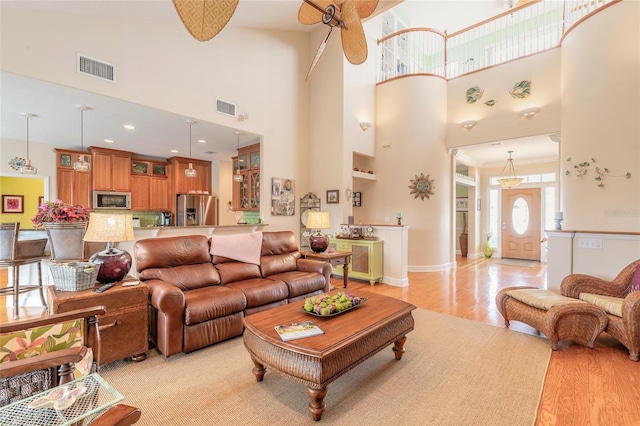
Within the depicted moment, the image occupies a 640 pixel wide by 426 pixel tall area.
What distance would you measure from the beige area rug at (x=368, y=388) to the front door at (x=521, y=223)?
604cm

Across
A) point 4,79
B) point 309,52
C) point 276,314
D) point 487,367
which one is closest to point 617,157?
point 487,367

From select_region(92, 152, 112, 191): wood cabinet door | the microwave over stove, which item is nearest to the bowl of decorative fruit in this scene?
the microwave over stove

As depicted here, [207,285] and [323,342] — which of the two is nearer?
[323,342]

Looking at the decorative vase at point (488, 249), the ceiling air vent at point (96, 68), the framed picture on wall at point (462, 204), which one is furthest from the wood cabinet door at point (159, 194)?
the decorative vase at point (488, 249)

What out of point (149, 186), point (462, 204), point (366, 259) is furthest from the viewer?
Result: point (462, 204)

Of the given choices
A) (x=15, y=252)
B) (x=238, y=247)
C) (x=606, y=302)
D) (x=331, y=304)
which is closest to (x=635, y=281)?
(x=606, y=302)

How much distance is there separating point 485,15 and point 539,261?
6.43 m

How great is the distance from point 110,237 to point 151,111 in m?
2.53

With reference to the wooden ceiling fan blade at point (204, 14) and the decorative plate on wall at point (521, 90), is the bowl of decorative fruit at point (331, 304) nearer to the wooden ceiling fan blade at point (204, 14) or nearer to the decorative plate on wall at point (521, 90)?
the wooden ceiling fan blade at point (204, 14)

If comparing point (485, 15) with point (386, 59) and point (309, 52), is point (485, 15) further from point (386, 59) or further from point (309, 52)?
point (309, 52)

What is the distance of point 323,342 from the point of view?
1.76 metres

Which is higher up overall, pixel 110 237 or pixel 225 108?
pixel 225 108

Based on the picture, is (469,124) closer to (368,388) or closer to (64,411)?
(368,388)

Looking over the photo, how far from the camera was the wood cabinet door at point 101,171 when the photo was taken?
636 centimetres
